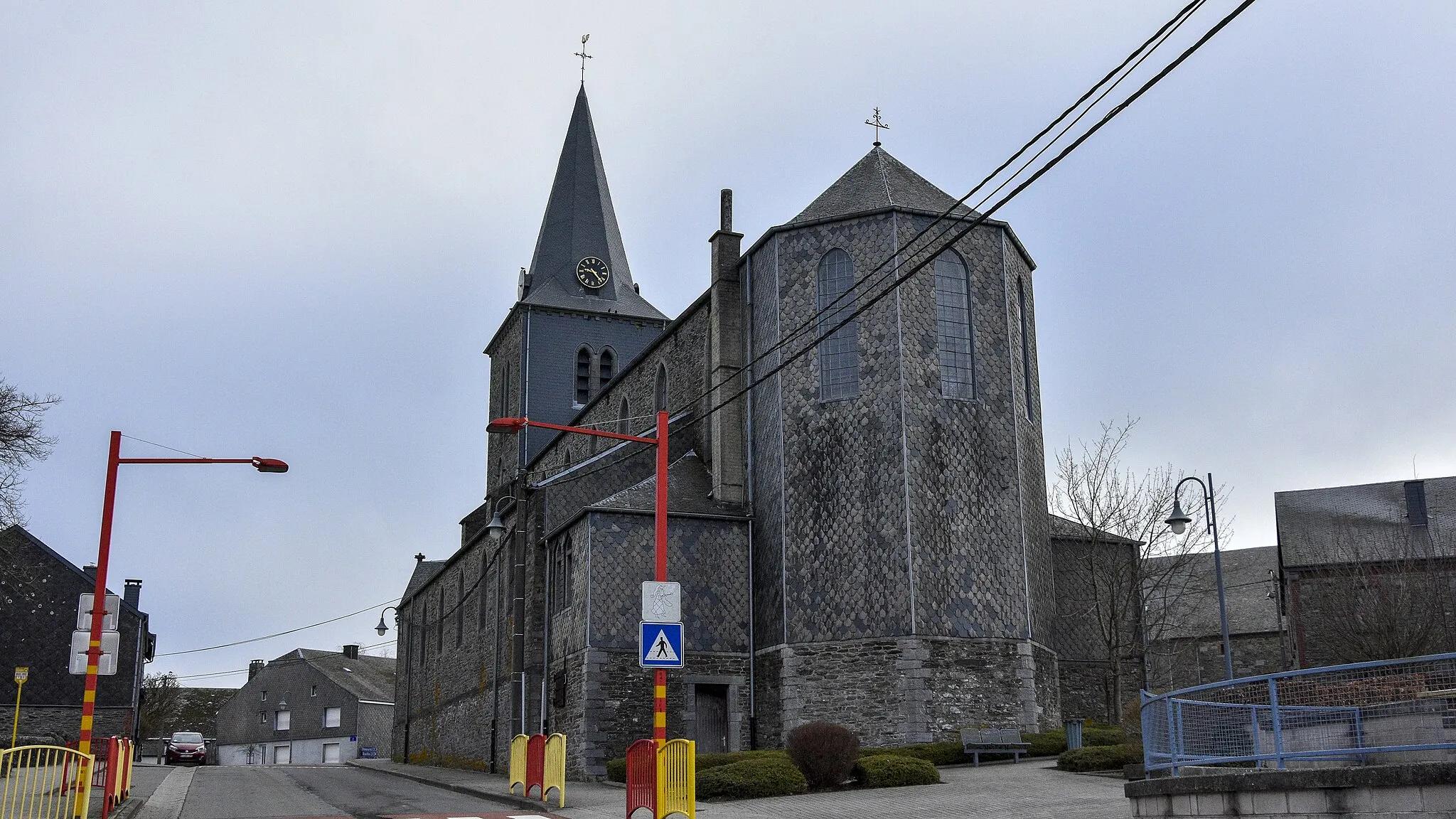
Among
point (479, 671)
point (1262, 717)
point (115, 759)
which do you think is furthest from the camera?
point (479, 671)

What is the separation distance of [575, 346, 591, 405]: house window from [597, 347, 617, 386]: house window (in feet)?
1.46

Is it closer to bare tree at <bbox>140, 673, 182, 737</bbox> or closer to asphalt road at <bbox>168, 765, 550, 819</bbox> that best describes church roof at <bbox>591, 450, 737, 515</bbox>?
asphalt road at <bbox>168, 765, 550, 819</bbox>

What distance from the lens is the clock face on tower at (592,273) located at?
52.0 metres

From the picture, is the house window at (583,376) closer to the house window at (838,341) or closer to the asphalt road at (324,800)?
the asphalt road at (324,800)

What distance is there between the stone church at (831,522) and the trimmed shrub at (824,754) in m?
5.44

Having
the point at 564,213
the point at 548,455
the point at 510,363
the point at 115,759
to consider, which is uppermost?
the point at 564,213

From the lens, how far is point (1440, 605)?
32062 millimetres

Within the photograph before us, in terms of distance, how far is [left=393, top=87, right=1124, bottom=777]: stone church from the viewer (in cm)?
2580

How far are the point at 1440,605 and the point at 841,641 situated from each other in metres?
16.4

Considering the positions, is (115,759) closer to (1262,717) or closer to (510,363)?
(1262,717)

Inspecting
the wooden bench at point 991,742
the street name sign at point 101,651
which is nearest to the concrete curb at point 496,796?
the street name sign at point 101,651

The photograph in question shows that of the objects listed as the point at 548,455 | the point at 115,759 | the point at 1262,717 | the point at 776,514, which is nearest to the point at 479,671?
the point at 548,455

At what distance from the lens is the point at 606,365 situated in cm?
5138

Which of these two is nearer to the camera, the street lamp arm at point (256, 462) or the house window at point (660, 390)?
the street lamp arm at point (256, 462)
